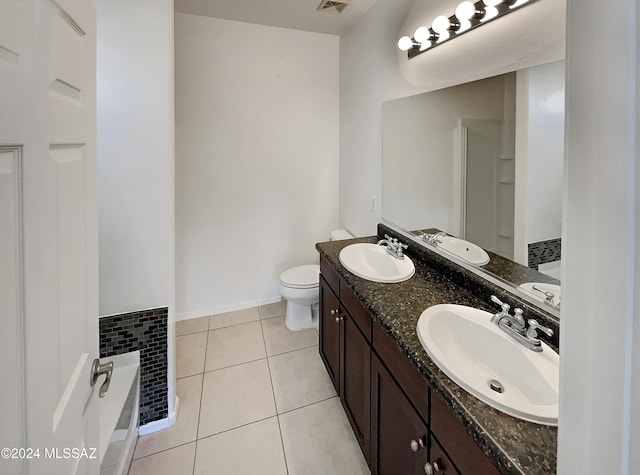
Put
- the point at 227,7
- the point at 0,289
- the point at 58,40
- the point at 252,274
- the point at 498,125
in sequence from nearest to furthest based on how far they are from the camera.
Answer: the point at 0,289 → the point at 58,40 → the point at 498,125 → the point at 227,7 → the point at 252,274

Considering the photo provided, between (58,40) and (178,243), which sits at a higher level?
(58,40)

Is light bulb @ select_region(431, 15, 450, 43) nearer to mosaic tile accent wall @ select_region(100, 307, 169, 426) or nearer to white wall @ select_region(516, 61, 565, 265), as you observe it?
white wall @ select_region(516, 61, 565, 265)

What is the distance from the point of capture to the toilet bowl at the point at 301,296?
8.17 ft

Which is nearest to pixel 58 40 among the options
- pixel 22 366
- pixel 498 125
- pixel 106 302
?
pixel 22 366

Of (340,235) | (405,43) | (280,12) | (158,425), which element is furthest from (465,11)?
(158,425)

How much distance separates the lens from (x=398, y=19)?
1.98m

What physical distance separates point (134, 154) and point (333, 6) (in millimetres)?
1805

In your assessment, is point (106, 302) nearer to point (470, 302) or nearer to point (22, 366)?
point (22, 366)

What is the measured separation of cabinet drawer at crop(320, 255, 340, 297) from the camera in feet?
5.77

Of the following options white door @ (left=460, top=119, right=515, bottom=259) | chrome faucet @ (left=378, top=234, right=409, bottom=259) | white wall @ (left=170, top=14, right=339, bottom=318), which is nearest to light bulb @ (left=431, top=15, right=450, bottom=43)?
white door @ (left=460, top=119, right=515, bottom=259)

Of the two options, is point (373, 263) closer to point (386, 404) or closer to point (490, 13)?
point (386, 404)

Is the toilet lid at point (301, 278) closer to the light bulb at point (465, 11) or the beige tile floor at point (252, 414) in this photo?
the beige tile floor at point (252, 414)

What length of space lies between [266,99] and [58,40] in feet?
7.44

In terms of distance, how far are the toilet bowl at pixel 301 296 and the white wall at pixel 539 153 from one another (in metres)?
1.57
